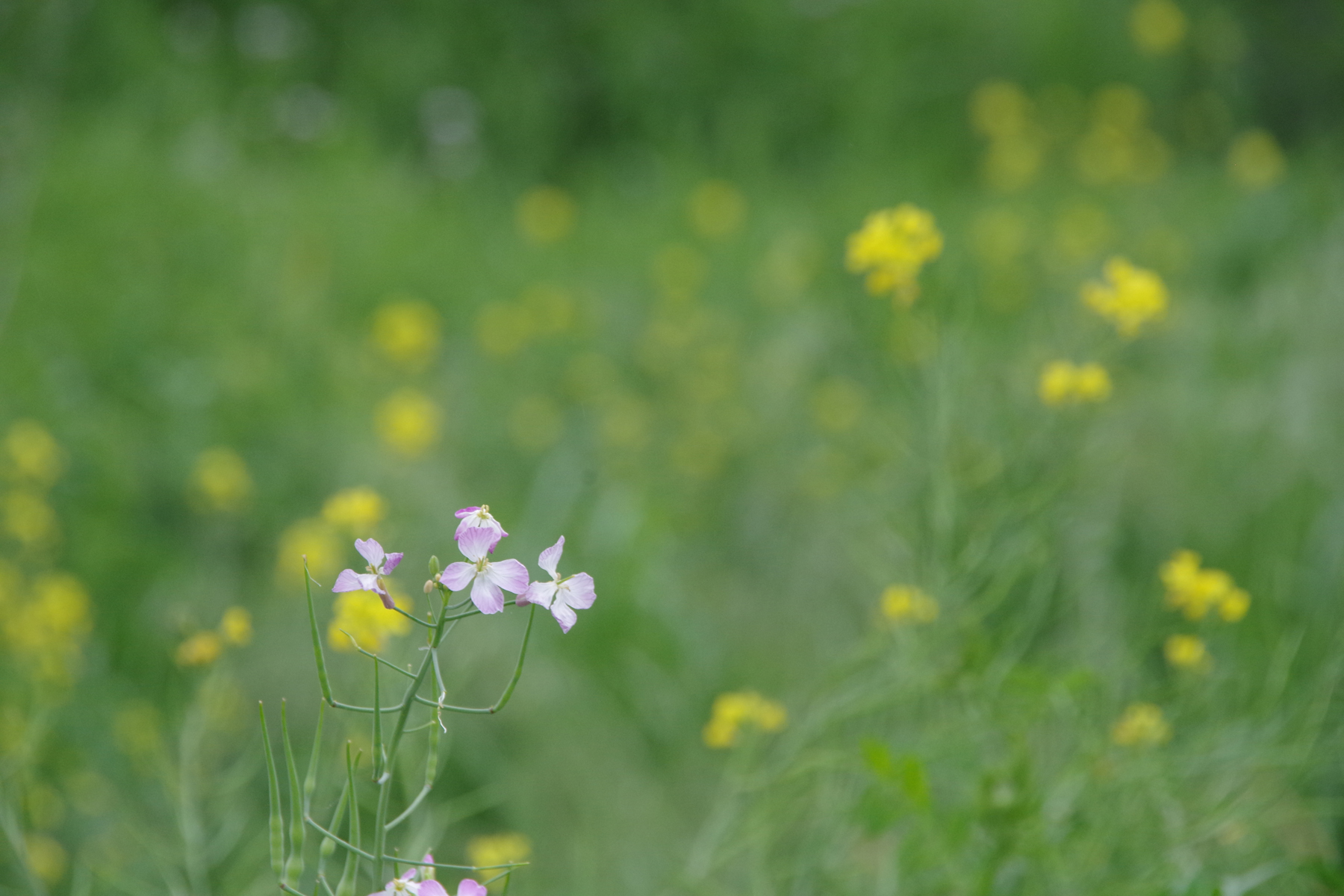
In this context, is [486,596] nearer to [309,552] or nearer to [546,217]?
[309,552]

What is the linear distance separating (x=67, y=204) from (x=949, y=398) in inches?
113

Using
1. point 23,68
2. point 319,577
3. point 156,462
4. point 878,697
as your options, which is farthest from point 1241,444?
point 23,68

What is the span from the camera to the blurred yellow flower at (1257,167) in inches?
151

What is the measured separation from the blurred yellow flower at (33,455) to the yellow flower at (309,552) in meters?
0.47

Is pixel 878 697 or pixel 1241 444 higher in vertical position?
pixel 1241 444

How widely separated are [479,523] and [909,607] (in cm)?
74

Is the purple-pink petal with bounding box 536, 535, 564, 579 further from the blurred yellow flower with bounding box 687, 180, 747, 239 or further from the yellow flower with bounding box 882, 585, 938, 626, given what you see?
the blurred yellow flower with bounding box 687, 180, 747, 239

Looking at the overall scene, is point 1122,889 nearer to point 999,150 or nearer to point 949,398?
point 949,398

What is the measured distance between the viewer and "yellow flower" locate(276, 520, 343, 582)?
1.80 metres

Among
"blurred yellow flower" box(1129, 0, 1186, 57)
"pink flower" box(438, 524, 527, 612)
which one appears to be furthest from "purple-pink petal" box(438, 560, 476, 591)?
"blurred yellow flower" box(1129, 0, 1186, 57)

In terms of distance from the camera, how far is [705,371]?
3068 mm

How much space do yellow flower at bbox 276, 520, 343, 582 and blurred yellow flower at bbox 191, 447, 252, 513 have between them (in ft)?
0.48

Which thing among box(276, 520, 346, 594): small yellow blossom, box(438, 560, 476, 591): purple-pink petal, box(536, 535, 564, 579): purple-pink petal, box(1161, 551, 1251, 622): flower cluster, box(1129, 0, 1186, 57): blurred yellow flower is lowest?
box(438, 560, 476, 591): purple-pink petal

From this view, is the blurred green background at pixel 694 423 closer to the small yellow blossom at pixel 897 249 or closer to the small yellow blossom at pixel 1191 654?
the small yellow blossom at pixel 1191 654
